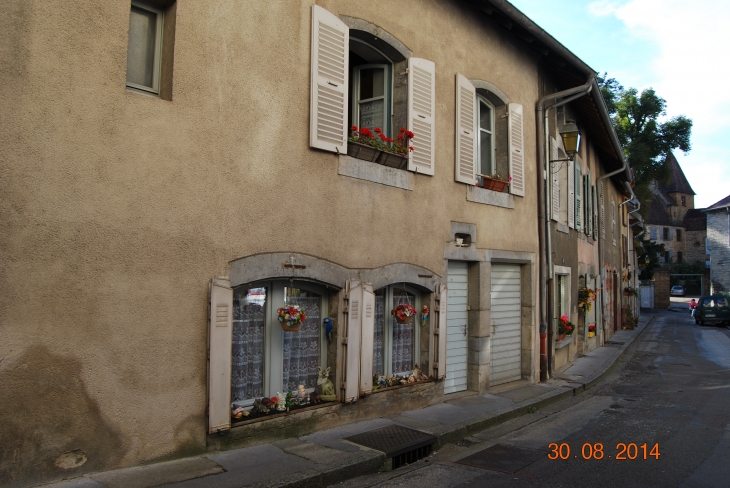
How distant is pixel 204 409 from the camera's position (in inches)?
193

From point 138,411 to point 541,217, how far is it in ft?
25.9

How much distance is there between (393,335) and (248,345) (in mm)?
2403

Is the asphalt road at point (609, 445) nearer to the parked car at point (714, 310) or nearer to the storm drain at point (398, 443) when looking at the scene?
the storm drain at point (398, 443)

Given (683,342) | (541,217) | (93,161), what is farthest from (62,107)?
(683,342)

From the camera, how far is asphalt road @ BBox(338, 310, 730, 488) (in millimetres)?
4906

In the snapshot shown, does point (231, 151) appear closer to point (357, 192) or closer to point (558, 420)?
point (357, 192)

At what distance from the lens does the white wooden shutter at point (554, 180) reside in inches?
447

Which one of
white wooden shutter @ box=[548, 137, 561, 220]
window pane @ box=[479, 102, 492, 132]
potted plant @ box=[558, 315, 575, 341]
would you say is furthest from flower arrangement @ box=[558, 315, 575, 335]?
window pane @ box=[479, 102, 492, 132]

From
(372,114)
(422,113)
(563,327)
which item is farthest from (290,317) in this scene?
(563,327)

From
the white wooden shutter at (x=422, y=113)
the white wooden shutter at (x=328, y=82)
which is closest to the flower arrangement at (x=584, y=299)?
the white wooden shutter at (x=422, y=113)

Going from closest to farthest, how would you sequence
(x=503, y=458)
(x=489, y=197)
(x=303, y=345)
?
1. (x=503, y=458)
2. (x=303, y=345)
3. (x=489, y=197)

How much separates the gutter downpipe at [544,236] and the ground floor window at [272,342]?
17.4 ft

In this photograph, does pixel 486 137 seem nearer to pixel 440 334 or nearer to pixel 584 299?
pixel 440 334

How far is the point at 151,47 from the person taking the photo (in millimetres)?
4898
